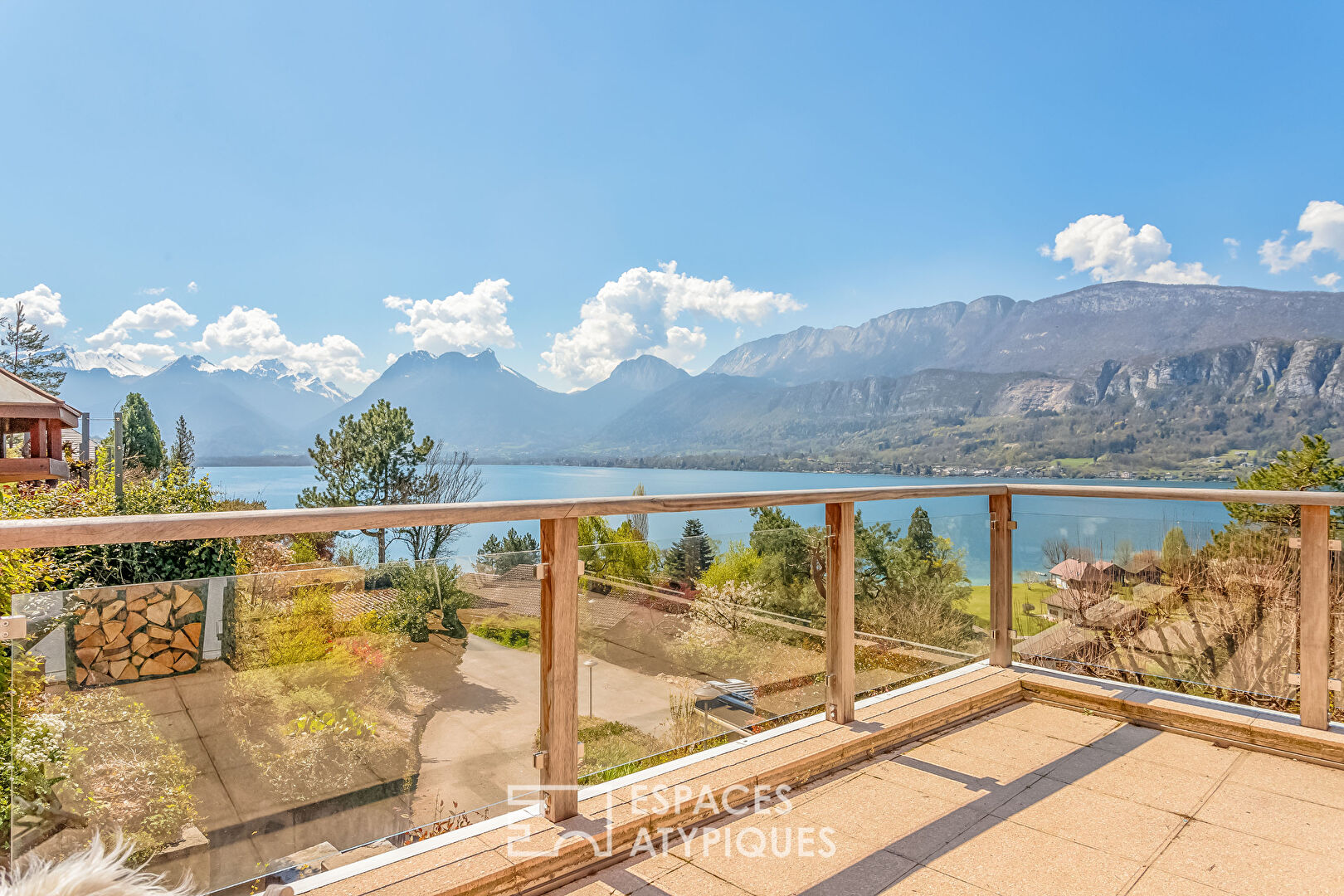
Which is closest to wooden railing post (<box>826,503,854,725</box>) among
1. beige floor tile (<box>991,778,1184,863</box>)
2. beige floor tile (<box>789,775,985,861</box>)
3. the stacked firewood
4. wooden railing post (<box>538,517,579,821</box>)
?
beige floor tile (<box>789,775,985,861</box>)

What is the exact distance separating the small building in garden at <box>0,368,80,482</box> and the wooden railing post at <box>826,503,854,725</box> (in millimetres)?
10906

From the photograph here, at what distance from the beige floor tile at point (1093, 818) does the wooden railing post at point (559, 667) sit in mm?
1311

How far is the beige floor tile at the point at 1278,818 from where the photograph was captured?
1.89m

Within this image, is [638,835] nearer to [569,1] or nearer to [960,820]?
[960,820]

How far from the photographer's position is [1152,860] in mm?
1777

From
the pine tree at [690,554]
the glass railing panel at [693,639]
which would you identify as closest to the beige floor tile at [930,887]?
the glass railing panel at [693,639]

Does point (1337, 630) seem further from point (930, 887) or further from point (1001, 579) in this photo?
point (930, 887)

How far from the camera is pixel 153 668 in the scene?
4.25ft

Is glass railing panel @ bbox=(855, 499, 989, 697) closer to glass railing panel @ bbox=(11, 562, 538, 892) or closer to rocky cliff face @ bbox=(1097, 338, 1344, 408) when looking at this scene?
glass railing panel @ bbox=(11, 562, 538, 892)

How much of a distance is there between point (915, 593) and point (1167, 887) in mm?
1405

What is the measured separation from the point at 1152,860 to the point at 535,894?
5.28ft

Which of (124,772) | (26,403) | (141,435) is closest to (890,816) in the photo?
(124,772)

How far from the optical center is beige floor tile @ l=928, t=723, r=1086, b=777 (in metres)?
2.42

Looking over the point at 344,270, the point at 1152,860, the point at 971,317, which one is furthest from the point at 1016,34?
the point at 344,270
